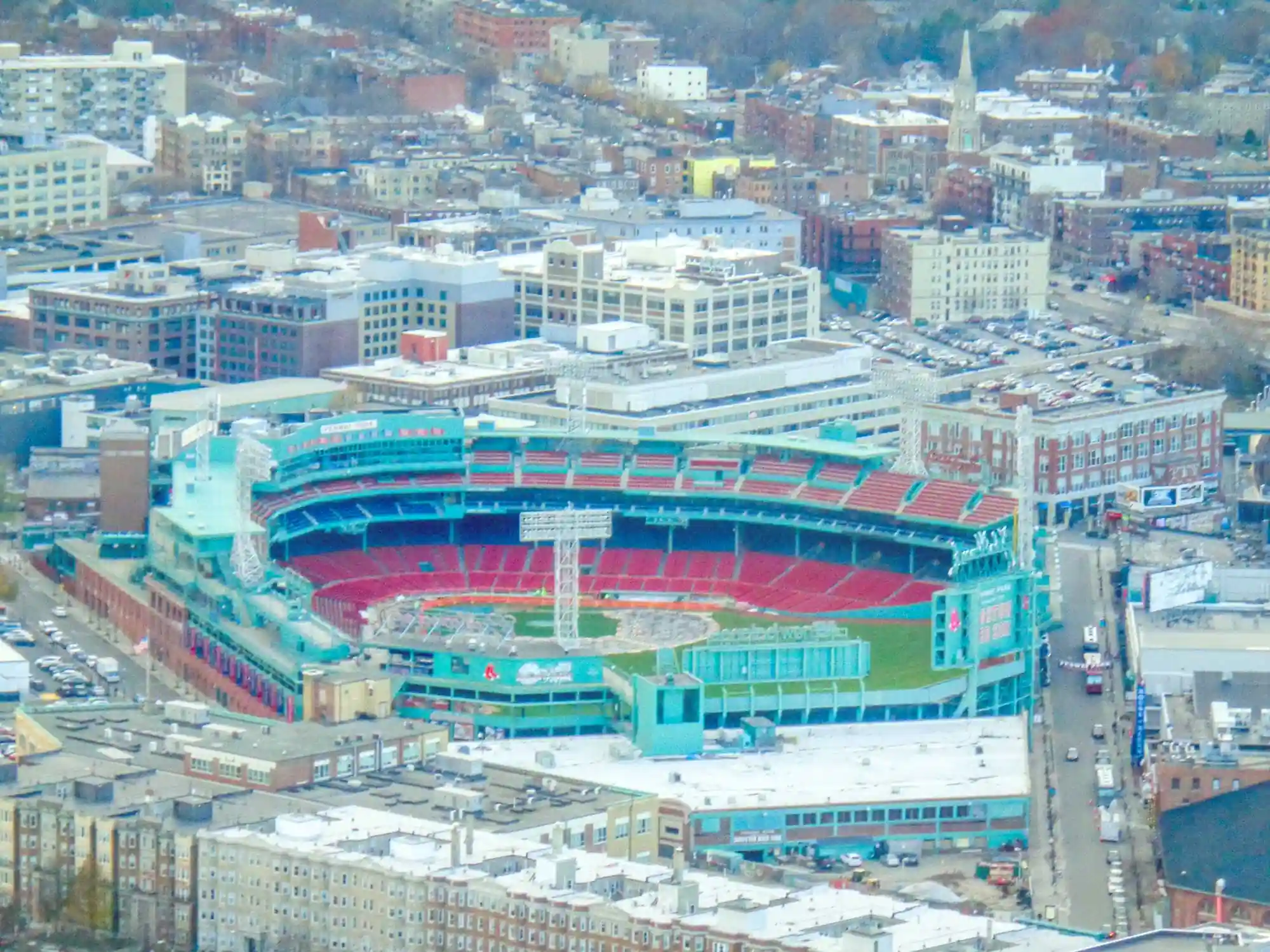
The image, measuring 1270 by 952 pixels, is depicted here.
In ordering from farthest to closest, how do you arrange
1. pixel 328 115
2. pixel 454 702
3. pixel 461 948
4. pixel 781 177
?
pixel 328 115, pixel 781 177, pixel 454 702, pixel 461 948

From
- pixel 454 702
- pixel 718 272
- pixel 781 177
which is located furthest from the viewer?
pixel 781 177

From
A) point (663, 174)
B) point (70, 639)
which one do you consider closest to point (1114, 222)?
point (663, 174)

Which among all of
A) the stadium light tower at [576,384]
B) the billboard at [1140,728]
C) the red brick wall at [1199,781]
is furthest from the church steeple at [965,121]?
the red brick wall at [1199,781]

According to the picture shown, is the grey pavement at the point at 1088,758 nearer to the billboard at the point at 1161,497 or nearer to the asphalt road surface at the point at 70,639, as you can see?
the billboard at the point at 1161,497

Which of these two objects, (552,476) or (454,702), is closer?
(454,702)

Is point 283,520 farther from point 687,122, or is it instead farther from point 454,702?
point 687,122

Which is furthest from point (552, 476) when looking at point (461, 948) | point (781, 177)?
point (781, 177)
